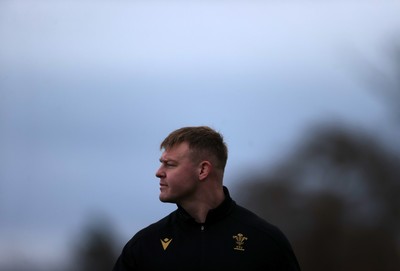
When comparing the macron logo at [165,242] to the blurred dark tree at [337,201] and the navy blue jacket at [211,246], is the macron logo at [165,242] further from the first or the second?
the blurred dark tree at [337,201]

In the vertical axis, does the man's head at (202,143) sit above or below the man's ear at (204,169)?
above

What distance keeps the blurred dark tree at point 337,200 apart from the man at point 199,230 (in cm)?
82

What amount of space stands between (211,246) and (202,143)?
0.33 metres

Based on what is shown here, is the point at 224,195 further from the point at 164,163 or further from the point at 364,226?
the point at 364,226

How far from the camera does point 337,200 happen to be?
10.3 feet

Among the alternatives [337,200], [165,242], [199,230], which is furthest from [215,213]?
[337,200]

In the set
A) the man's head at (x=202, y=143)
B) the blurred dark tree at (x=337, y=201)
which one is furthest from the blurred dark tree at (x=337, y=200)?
the man's head at (x=202, y=143)

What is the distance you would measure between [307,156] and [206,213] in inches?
38.7

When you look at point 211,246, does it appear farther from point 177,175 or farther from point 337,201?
point 337,201

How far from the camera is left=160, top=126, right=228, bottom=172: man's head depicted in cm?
229

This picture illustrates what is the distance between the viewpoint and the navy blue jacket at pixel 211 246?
2154 mm

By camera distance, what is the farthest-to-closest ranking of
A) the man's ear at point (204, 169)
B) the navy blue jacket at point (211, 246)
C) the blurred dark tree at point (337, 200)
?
the blurred dark tree at point (337, 200), the man's ear at point (204, 169), the navy blue jacket at point (211, 246)

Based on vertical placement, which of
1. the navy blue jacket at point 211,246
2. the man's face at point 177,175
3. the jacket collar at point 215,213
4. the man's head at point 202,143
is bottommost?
the navy blue jacket at point 211,246

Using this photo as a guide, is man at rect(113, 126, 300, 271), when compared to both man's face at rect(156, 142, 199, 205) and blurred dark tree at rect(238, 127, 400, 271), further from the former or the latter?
blurred dark tree at rect(238, 127, 400, 271)
